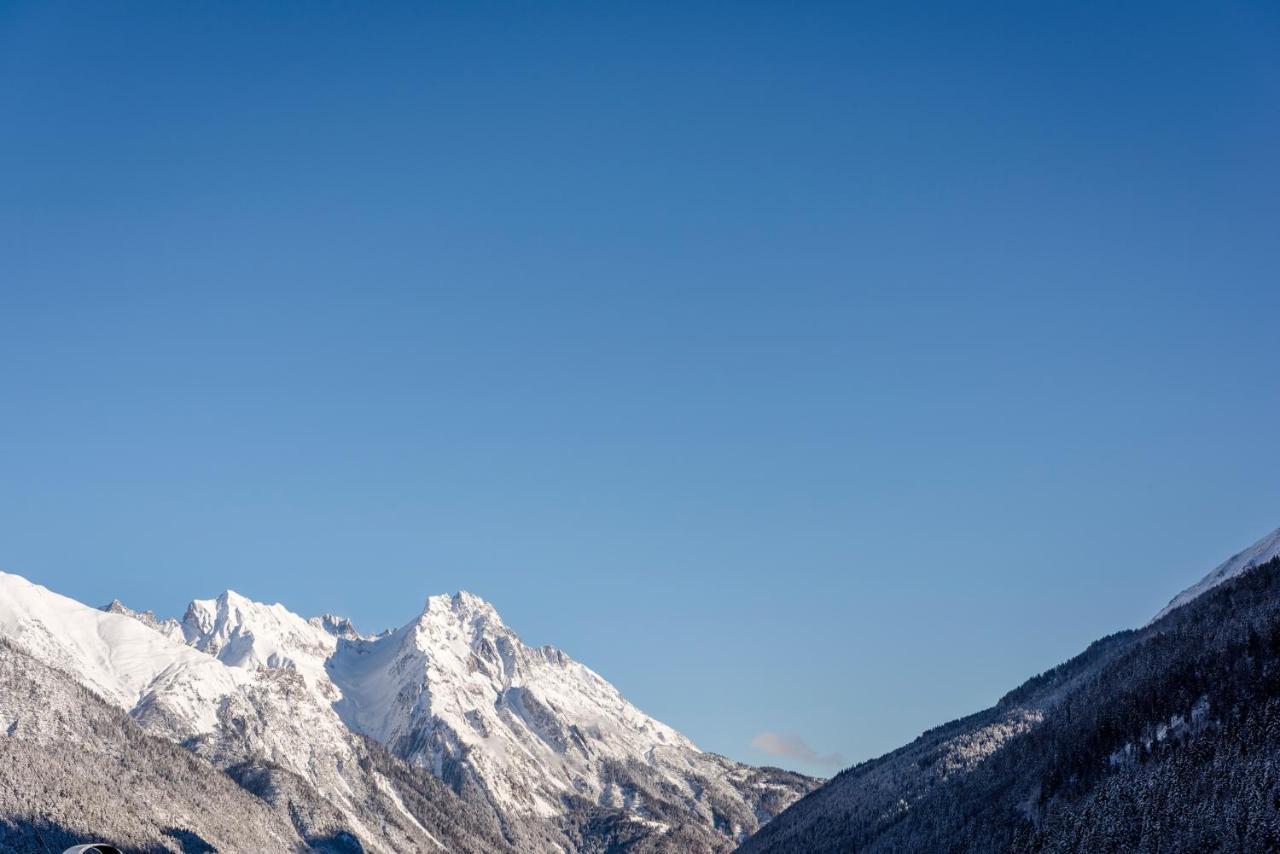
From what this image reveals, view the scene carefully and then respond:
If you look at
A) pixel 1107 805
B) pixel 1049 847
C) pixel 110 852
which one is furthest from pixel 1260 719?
pixel 110 852

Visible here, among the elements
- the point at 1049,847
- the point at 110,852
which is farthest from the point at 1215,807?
the point at 110,852

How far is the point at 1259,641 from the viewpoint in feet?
651

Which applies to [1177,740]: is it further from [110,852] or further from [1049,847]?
[110,852]

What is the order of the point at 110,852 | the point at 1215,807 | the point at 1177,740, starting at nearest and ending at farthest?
the point at 110,852
the point at 1215,807
the point at 1177,740

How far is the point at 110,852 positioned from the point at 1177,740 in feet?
507

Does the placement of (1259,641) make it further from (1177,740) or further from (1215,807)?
(1215,807)

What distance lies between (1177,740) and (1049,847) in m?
27.7

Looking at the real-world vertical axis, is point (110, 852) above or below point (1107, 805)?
above

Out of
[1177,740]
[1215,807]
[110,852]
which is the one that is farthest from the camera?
[1177,740]

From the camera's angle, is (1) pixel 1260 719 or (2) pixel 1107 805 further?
(2) pixel 1107 805

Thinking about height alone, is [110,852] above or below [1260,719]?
above

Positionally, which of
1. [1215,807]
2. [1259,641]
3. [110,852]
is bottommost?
[1215,807]

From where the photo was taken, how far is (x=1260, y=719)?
17688 centimetres

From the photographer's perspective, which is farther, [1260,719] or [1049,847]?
[1049,847]
